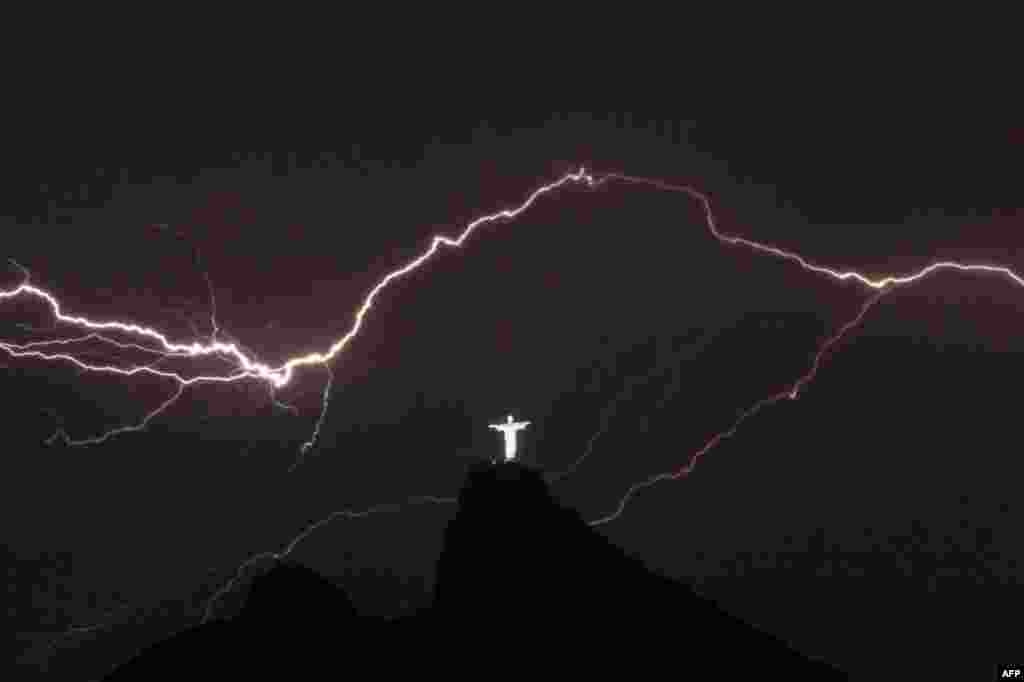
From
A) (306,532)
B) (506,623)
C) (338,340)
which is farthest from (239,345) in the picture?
(506,623)

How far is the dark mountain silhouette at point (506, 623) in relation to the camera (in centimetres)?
258

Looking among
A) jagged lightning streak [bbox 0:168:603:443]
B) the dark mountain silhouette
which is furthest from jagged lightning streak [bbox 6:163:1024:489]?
the dark mountain silhouette

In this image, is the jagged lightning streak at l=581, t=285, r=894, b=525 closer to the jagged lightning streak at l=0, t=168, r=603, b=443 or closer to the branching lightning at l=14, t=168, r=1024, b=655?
the branching lightning at l=14, t=168, r=1024, b=655

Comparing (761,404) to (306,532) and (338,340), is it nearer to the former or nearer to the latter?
(338,340)

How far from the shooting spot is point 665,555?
5.99 m

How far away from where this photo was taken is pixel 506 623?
271 cm

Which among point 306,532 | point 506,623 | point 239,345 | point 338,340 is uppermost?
point 338,340

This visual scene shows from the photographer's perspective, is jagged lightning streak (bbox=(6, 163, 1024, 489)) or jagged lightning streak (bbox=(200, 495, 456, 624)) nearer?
jagged lightning streak (bbox=(6, 163, 1024, 489))

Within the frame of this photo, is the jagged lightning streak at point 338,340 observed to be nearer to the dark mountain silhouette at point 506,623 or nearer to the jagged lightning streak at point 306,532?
the jagged lightning streak at point 306,532

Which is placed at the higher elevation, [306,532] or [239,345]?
[239,345]

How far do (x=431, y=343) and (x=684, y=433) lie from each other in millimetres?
1942

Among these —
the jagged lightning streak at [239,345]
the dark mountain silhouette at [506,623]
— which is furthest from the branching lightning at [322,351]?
the dark mountain silhouette at [506,623]

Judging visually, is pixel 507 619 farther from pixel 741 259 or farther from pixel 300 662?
pixel 741 259

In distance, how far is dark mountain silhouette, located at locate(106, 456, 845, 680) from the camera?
2.58m
